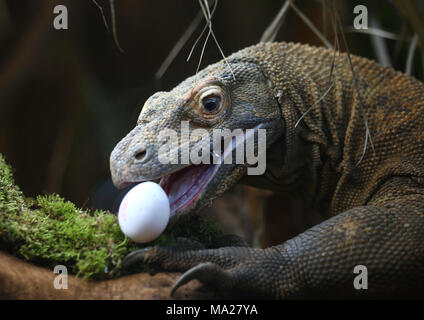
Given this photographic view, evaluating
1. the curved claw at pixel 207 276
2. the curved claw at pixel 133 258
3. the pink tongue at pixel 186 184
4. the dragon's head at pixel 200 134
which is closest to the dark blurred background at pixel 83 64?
the dragon's head at pixel 200 134

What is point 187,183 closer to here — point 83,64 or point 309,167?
point 309,167

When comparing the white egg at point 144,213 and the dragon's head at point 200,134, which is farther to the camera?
the dragon's head at point 200,134

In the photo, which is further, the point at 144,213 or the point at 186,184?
the point at 186,184

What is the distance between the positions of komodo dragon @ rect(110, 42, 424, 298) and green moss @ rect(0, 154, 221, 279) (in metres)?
0.11

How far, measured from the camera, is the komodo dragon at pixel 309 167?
86.6 inches

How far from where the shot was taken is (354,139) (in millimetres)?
3006

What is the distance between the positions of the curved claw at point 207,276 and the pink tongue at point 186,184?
519 millimetres

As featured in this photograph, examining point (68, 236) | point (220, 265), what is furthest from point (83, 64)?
point (220, 265)

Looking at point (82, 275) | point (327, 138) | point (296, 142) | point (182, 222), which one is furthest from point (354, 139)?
point (82, 275)

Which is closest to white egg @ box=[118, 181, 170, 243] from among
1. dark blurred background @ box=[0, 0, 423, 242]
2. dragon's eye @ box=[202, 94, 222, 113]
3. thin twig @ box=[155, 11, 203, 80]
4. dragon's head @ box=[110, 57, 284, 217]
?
dragon's head @ box=[110, 57, 284, 217]

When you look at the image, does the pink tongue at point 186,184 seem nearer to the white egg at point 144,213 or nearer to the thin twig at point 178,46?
the white egg at point 144,213

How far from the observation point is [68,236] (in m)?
2.17

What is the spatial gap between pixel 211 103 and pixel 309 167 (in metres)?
0.88

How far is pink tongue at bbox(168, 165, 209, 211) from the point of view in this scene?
2.44 metres
